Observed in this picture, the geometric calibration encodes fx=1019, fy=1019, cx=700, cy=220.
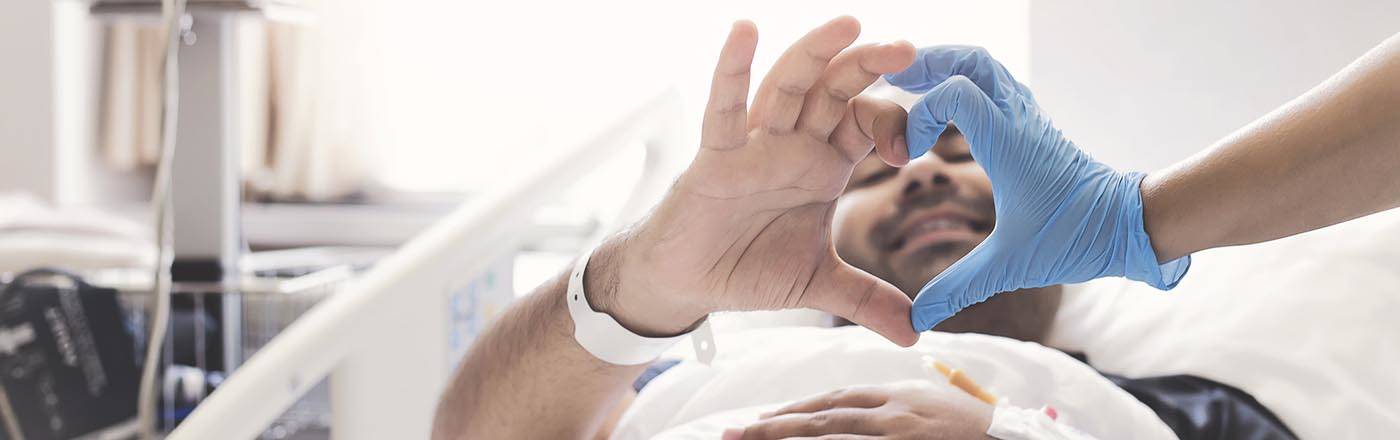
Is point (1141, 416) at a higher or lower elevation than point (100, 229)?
higher

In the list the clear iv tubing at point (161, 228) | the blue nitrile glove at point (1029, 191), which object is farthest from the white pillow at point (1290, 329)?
the clear iv tubing at point (161, 228)

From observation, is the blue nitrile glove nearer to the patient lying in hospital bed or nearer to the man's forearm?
the patient lying in hospital bed

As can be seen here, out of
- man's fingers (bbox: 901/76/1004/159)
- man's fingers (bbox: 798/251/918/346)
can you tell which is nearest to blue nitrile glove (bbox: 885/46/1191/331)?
man's fingers (bbox: 901/76/1004/159)

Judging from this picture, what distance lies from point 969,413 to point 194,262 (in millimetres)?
1290

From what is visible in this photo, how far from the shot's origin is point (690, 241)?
91 cm

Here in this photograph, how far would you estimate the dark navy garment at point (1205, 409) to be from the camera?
45.6 inches

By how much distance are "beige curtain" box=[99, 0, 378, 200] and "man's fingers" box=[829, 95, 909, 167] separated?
2.44m

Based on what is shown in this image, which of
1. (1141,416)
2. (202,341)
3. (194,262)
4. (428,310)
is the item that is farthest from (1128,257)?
(202,341)

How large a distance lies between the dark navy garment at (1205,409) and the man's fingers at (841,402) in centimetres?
43

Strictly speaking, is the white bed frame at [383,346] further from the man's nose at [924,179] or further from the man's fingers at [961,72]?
the man's nose at [924,179]

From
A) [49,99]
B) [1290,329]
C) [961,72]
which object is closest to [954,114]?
[961,72]

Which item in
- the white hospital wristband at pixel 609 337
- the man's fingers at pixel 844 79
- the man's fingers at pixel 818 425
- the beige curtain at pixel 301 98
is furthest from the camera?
the beige curtain at pixel 301 98

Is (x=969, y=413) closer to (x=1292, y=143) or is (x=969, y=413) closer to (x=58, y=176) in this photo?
(x=1292, y=143)

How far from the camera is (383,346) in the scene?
0.88 meters
